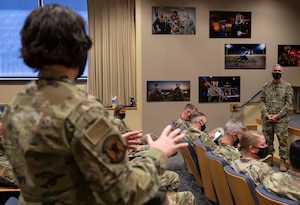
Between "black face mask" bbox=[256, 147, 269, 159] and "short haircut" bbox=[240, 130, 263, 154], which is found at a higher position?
"short haircut" bbox=[240, 130, 263, 154]

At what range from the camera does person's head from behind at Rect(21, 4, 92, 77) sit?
0.96 meters

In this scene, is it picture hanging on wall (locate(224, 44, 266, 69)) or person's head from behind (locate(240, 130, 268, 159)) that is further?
picture hanging on wall (locate(224, 44, 266, 69))

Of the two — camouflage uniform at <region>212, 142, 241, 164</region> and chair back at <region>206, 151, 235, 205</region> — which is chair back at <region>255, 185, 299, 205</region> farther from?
camouflage uniform at <region>212, 142, 241, 164</region>

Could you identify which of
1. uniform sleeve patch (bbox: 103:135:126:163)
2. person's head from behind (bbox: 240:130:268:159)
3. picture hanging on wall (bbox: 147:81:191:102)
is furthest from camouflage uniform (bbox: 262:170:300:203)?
picture hanging on wall (bbox: 147:81:191:102)

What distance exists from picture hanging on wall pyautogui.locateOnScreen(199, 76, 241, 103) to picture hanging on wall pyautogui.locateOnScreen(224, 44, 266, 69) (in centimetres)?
27

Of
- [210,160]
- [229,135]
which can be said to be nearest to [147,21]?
[229,135]

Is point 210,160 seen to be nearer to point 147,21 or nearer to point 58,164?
point 58,164

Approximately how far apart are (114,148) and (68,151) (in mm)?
120

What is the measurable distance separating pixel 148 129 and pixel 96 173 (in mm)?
5888

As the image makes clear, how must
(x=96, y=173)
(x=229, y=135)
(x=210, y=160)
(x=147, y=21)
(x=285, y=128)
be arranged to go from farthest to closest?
(x=147, y=21) → (x=285, y=128) → (x=229, y=135) → (x=210, y=160) → (x=96, y=173)

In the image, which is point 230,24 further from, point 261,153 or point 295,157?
point 295,157

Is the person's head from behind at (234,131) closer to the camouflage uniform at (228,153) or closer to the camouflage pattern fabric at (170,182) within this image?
the camouflage uniform at (228,153)

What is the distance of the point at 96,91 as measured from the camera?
263 inches

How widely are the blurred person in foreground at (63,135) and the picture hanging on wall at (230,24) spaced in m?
6.10
